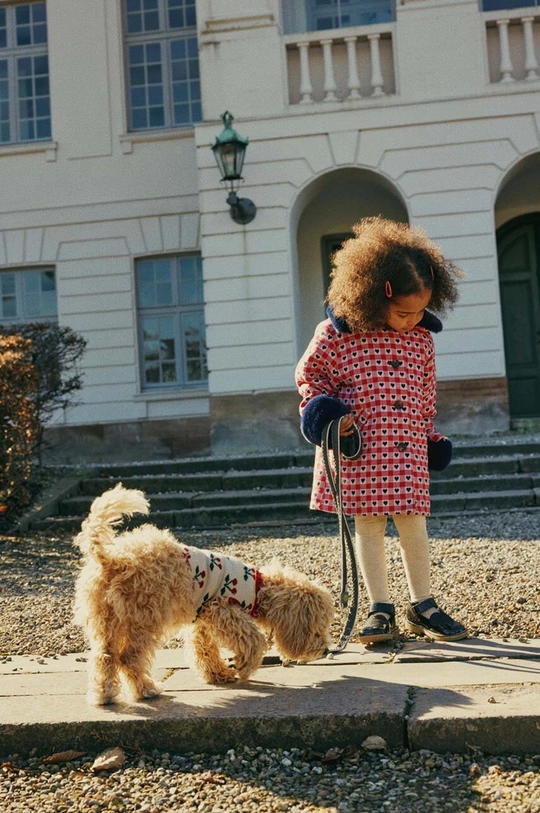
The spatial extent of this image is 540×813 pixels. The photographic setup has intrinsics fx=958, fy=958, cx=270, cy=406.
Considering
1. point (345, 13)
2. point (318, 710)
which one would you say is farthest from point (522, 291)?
point (318, 710)

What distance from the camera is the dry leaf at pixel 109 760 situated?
307 cm

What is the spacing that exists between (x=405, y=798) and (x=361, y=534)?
1571mm

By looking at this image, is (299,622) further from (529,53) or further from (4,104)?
(4,104)

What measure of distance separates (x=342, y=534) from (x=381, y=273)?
1099mm

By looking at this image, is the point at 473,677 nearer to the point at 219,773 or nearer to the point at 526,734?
the point at 526,734

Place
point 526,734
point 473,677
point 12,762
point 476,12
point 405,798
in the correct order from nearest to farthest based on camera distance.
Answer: point 405,798
point 526,734
point 12,762
point 473,677
point 476,12

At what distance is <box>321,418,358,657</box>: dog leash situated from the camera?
390cm

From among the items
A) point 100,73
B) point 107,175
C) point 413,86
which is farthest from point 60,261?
point 413,86

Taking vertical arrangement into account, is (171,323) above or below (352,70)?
below

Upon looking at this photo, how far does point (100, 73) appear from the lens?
1353 centimetres

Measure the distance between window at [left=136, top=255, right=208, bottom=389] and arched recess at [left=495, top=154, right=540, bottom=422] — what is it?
4.21 m

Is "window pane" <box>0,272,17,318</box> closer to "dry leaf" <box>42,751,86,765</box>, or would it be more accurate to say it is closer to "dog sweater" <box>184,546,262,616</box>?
"dog sweater" <box>184,546,262,616</box>

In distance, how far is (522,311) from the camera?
12.8 m

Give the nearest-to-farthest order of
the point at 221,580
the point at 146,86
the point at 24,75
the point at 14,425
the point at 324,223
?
the point at 221,580 < the point at 14,425 < the point at 324,223 < the point at 146,86 < the point at 24,75
